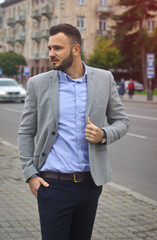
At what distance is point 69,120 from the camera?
2.95 metres

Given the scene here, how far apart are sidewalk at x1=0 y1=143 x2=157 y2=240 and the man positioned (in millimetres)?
1829

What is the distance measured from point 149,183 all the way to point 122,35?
49.6 metres

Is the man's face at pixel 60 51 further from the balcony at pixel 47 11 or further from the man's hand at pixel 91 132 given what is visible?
the balcony at pixel 47 11

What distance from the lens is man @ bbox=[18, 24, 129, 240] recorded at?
2.91 m

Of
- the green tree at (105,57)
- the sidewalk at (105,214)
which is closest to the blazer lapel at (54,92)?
the sidewalk at (105,214)

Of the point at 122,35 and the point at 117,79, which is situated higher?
the point at 122,35

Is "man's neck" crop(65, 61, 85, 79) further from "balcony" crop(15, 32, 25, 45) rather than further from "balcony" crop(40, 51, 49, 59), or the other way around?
"balcony" crop(15, 32, 25, 45)

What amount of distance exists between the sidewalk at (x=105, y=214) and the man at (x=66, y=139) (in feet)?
6.00

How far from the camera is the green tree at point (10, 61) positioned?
75250 mm

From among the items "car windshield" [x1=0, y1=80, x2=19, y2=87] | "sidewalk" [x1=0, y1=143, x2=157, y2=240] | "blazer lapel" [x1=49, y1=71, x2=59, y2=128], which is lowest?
"sidewalk" [x1=0, y1=143, x2=157, y2=240]

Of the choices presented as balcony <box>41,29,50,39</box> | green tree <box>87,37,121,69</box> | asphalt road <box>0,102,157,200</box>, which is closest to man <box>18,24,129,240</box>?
asphalt road <box>0,102,157,200</box>

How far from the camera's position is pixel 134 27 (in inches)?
2217

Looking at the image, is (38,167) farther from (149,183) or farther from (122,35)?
(122,35)

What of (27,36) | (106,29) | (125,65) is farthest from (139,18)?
(27,36)
